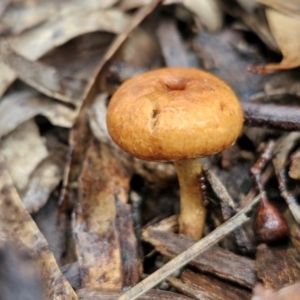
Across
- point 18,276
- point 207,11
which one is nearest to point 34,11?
point 207,11

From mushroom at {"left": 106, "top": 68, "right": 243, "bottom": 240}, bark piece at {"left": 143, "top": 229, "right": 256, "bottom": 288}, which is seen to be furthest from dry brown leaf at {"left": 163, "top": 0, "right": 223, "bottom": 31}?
bark piece at {"left": 143, "top": 229, "right": 256, "bottom": 288}

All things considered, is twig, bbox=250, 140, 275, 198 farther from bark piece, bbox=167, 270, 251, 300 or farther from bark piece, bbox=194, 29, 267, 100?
bark piece, bbox=167, 270, 251, 300

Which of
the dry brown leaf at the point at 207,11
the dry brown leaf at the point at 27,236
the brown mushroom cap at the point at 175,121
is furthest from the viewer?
the dry brown leaf at the point at 207,11

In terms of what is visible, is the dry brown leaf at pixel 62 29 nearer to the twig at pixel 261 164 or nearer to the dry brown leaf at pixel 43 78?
the dry brown leaf at pixel 43 78

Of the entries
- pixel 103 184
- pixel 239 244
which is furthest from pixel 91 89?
pixel 239 244

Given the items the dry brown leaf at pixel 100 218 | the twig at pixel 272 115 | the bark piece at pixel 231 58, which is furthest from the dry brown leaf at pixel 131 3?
the twig at pixel 272 115
